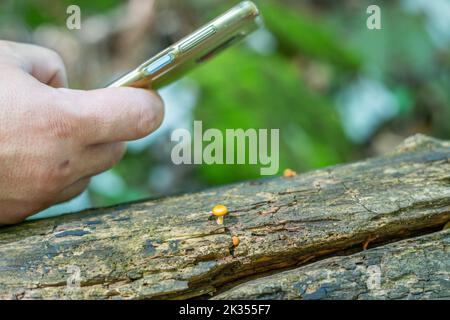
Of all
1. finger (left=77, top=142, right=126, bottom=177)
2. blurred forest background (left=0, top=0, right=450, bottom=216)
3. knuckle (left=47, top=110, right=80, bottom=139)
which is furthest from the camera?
blurred forest background (left=0, top=0, right=450, bottom=216)

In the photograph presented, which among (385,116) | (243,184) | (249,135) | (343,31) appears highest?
(343,31)

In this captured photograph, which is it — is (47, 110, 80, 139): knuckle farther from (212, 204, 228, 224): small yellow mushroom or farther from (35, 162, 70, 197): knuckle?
(212, 204, 228, 224): small yellow mushroom

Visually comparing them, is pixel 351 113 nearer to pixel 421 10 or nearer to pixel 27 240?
pixel 421 10

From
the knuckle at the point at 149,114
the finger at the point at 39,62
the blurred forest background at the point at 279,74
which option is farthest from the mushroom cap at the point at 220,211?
the blurred forest background at the point at 279,74

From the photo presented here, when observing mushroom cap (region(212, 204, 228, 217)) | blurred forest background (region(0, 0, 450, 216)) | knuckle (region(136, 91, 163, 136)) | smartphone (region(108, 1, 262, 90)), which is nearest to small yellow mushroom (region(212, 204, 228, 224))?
mushroom cap (region(212, 204, 228, 217))

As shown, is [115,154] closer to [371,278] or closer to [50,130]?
[50,130]

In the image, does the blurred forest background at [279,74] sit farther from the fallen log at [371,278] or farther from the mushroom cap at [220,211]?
the fallen log at [371,278]

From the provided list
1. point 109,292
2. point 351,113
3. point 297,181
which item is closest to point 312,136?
point 351,113
